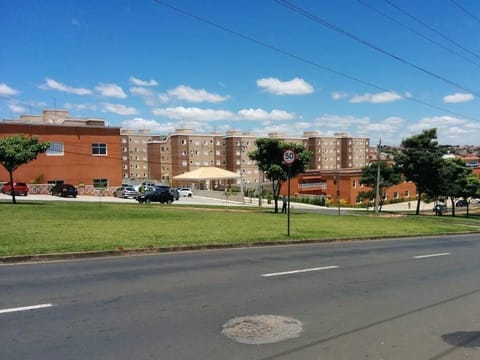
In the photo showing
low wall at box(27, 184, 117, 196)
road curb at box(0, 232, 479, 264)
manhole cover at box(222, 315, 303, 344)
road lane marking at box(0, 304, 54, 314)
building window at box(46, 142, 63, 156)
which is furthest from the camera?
building window at box(46, 142, 63, 156)

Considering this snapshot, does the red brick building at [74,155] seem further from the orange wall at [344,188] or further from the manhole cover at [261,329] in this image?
the manhole cover at [261,329]

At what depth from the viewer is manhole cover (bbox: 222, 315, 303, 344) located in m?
5.88

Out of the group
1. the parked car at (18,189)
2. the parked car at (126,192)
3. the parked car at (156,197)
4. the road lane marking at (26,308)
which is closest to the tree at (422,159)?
the parked car at (156,197)

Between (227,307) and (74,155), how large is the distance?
5327cm

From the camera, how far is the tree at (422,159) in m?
46.2

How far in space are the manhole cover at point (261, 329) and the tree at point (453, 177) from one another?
44.2 meters

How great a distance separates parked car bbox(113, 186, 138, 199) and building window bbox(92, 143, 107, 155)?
5033mm

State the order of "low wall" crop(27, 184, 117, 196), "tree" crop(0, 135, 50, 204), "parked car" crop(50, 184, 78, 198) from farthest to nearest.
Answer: "low wall" crop(27, 184, 117, 196)
"parked car" crop(50, 184, 78, 198)
"tree" crop(0, 135, 50, 204)

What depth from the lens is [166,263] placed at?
37.9ft

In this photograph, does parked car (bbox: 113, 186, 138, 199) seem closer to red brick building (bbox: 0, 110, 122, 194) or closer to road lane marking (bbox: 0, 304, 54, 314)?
red brick building (bbox: 0, 110, 122, 194)

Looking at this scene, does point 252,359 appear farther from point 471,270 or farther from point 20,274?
point 471,270

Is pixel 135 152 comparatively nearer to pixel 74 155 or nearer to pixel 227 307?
pixel 74 155

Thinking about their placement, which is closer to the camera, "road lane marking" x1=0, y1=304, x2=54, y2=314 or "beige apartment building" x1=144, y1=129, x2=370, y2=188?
"road lane marking" x1=0, y1=304, x2=54, y2=314

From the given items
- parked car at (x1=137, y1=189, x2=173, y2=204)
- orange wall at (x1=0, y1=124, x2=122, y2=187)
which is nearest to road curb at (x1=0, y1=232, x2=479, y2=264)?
parked car at (x1=137, y1=189, x2=173, y2=204)
